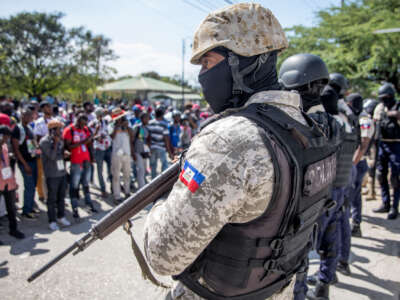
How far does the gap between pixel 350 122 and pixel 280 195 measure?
2641mm

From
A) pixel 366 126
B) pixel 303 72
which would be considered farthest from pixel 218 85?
pixel 366 126

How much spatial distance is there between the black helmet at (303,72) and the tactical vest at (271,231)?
154 centimetres

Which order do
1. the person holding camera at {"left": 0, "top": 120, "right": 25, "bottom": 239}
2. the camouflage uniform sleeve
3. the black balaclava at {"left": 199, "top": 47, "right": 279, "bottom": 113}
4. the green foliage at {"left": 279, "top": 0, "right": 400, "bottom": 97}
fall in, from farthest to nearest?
the green foliage at {"left": 279, "top": 0, "right": 400, "bottom": 97}, the person holding camera at {"left": 0, "top": 120, "right": 25, "bottom": 239}, the black balaclava at {"left": 199, "top": 47, "right": 279, "bottom": 113}, the camouflage uniform sleeve

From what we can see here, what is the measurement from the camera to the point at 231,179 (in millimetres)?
1041

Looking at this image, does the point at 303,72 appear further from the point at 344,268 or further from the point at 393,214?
the point at 393,214

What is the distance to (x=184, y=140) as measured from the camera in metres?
7.72

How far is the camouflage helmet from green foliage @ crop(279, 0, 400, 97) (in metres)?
10.2

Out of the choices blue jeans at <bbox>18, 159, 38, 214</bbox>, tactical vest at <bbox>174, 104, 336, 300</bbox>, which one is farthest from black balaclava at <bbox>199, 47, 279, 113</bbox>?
blue jeans at <bbox>18, 159, 38, 214</bbox>

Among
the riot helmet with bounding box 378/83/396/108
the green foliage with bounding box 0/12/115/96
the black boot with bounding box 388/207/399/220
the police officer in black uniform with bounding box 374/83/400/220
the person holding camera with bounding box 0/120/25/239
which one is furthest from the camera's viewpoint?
the green foliage with bounding box 0/12/115/96

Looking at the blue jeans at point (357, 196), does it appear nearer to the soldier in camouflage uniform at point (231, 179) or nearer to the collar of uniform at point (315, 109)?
the collar of uniform at point (315, 109)

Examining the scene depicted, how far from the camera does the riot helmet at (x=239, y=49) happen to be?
1244 millimetres

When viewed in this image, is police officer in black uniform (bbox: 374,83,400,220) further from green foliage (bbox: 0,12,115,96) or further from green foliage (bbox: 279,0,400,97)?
green foliage (bbox: 0,12,115,96)

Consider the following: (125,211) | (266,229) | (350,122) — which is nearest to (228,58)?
(266,229)

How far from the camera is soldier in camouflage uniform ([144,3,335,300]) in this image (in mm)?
1047
